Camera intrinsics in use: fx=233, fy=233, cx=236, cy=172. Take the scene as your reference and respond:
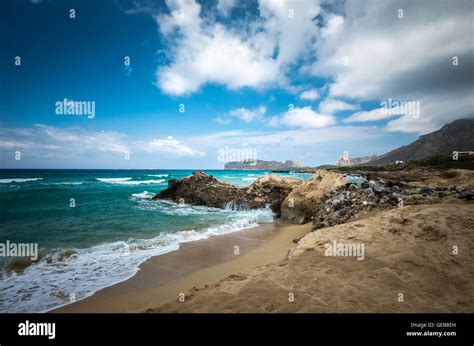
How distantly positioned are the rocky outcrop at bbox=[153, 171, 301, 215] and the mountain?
113m

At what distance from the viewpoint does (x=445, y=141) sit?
117562mm

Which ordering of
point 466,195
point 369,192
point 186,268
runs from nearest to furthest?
point 186,268 < point 466,195 < point 369,192

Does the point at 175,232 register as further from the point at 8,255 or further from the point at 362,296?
the point at 362,296

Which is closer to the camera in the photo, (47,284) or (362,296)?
(362,296)

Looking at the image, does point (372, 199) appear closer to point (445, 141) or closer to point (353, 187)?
point (353, 187)

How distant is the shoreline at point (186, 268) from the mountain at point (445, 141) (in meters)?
123

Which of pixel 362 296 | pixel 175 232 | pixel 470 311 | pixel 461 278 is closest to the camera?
pixel 470 311

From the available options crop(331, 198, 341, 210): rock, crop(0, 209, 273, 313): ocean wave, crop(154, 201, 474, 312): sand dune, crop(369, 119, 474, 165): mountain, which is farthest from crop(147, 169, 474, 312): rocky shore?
crop(369, 119, 474, 165): mountain

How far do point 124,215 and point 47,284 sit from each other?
36.9 ft

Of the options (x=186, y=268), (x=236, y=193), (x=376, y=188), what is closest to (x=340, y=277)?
(x=186, y=268)

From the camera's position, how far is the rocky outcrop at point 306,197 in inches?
601

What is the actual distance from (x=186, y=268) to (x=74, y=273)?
362 cm

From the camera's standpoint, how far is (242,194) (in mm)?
22531
